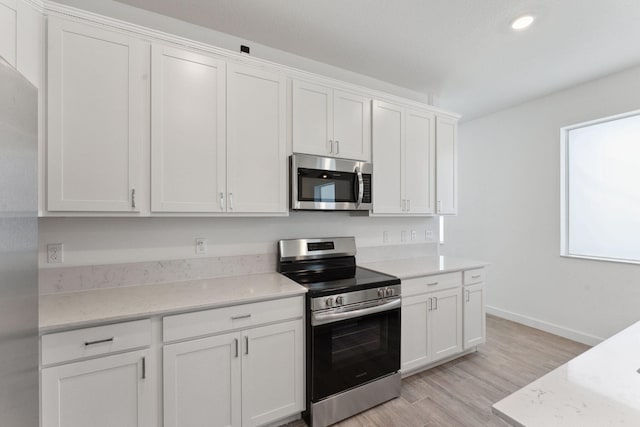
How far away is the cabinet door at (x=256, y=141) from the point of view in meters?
1.96

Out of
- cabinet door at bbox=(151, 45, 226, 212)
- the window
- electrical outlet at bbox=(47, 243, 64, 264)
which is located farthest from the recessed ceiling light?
electrical outlet at bbox=(47, 243, 64, 264)

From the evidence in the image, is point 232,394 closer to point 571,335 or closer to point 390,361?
point 390,361

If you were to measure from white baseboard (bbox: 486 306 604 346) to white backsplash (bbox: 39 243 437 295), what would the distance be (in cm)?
347

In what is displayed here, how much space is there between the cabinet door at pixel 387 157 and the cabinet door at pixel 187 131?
138 cm

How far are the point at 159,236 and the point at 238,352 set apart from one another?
3.29ft

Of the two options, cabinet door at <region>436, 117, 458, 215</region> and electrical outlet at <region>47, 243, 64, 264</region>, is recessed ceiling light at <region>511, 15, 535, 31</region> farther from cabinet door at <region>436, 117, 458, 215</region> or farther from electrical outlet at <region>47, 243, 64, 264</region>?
electrical outlet at <region>47, 243, 64, 264</region>

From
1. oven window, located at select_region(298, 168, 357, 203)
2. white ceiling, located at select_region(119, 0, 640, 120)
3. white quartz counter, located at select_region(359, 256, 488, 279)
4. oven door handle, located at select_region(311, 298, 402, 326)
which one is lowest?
oven door handle, located at select_region(311, 298, 402, 326)

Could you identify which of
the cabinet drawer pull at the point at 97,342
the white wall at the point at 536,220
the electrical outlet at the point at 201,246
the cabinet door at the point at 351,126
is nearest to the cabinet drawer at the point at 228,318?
the cabinet drawer pull at the point at 97,342

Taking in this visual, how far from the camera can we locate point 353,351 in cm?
199

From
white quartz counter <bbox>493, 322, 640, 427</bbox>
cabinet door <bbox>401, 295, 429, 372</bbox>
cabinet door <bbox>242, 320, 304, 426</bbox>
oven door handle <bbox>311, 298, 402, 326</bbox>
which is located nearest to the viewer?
white quartz counter <bbox>493, 322, 640, 427</bbox>

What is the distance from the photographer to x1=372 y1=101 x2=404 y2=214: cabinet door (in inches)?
102

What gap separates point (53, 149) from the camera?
4.91 ft

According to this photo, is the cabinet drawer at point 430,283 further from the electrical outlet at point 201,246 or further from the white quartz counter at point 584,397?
the electrical outlet at point 201,246

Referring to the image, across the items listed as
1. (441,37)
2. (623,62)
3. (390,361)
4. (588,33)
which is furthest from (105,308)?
(623,62)
